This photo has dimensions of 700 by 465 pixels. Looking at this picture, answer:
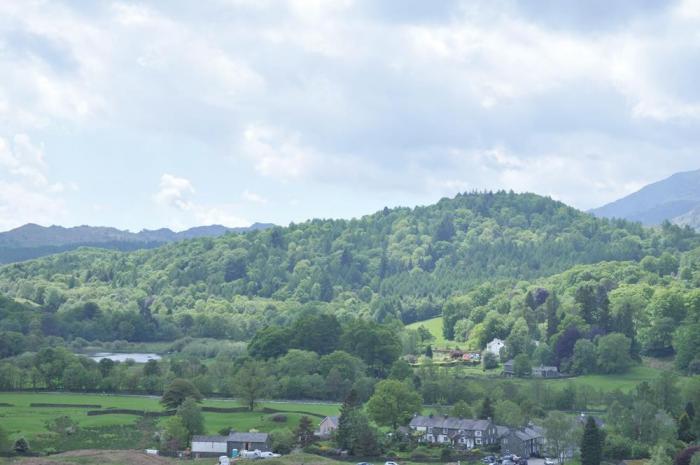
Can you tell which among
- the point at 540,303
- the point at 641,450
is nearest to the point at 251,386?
the point at 641,450

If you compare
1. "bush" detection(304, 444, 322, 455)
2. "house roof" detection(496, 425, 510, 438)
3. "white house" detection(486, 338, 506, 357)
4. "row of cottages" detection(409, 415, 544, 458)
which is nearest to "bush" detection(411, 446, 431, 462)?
"row of cottages" detection(409, 415, 544, 458)

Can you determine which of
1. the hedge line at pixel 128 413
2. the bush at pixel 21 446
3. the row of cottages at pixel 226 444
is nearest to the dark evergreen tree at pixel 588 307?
the hedge line at pixel 128 413

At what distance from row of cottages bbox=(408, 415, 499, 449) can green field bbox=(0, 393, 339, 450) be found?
10.7 m

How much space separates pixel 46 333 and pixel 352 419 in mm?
101352

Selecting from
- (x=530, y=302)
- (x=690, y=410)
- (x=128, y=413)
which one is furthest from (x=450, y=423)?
(x=530, y=302)

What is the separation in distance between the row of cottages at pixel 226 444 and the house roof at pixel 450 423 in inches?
590

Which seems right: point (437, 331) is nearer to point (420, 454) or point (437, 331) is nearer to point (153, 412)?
point (153, 412)

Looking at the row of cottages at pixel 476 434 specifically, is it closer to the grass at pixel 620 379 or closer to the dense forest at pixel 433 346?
the dense forest at pixel 433 346

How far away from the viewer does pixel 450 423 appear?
8481cm

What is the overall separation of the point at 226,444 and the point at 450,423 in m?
19.7

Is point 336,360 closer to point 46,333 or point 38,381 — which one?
point 38,381

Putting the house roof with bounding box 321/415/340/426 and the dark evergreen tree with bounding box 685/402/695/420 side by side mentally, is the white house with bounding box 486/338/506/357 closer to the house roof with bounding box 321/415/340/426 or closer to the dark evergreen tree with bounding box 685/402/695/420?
the dark evergreen tree with bounding box 685/402/695/420

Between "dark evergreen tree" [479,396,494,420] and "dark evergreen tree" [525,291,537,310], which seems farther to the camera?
"dark evergreen tree" [525,291,537,310]

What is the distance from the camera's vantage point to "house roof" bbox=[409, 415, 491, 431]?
84.2m
